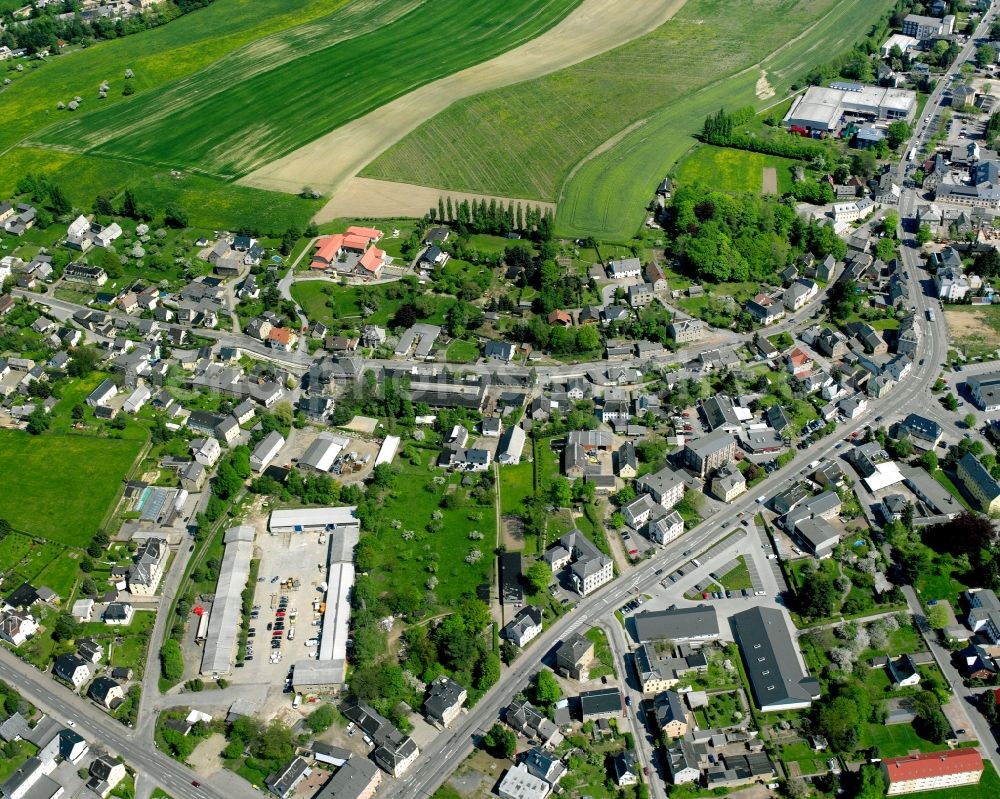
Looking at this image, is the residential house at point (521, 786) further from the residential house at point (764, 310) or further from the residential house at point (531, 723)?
the residential house at point (764, 310)

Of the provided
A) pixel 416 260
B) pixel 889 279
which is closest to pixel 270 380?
pixel 416 260

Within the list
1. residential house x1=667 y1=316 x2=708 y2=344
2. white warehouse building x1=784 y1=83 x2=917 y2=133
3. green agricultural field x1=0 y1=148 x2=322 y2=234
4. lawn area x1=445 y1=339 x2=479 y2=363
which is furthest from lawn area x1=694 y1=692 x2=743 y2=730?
white warehouse building x1=784 y1=83 x2=917 y2=133

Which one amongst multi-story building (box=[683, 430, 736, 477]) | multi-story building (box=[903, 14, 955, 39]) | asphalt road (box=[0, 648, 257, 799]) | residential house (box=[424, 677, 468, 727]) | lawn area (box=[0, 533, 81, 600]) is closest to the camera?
asphalt road (box=[0, 648, 257, 799])

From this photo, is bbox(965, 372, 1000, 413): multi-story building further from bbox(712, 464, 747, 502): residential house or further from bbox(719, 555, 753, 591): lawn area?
bbox(719, 555, 753, 591): lawn area

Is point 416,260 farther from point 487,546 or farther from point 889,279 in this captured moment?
point 889,279

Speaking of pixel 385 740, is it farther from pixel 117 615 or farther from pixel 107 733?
pixel 117 615

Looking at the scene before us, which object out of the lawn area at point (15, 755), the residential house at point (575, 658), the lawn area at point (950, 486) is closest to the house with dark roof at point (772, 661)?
the residential house at point (575, 658)
